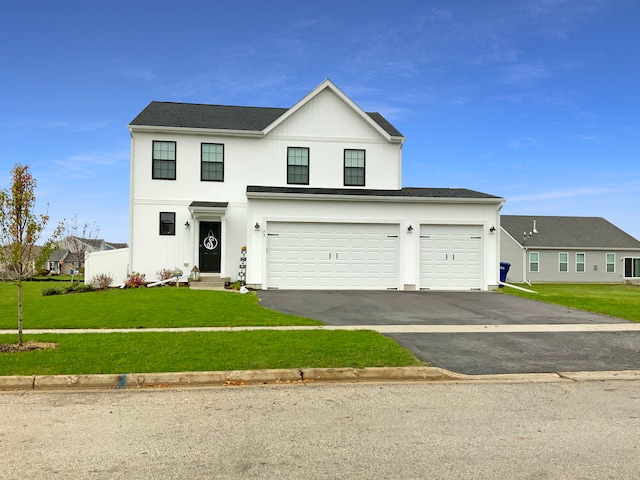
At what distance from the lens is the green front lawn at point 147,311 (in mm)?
11602

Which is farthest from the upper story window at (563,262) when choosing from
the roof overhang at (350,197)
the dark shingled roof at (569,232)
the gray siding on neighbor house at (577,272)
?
the roof overhang at (350,197)

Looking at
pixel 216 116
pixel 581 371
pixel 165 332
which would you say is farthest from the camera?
pixel 216 116

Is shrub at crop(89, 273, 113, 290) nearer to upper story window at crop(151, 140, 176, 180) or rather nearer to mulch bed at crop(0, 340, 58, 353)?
upper story window at crop(151, 140, 176, 180)

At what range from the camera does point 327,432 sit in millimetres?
5141

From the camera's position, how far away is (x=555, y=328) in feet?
38.4

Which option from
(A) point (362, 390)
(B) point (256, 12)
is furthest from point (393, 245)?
(A) point (362, 390)

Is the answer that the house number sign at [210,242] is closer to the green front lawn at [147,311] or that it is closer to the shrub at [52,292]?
the green front lawn at [147,311]

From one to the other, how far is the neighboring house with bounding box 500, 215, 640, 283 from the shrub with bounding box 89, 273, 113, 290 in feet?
96.8

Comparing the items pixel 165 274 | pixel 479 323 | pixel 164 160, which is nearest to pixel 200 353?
pixel 479 323

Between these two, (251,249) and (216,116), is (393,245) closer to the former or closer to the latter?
(251,249)

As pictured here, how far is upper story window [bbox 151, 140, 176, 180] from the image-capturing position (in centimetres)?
2173

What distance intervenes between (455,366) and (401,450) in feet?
12.3

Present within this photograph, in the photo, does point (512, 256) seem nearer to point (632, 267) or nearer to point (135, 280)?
point (632, 267)

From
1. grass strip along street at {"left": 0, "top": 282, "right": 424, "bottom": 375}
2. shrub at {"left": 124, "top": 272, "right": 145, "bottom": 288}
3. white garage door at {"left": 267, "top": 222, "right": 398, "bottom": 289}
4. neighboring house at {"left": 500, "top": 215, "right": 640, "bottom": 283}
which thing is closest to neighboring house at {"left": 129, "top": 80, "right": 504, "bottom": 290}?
white garage door at {"left": 267, "top": 222, "right": 398, "bottom": 289}
